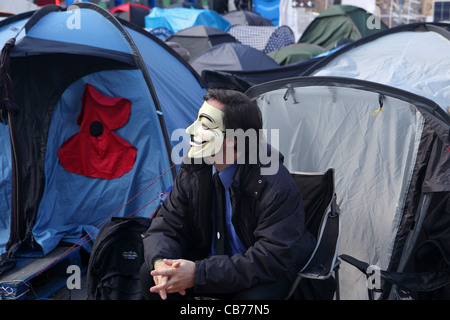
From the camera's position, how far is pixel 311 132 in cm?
288

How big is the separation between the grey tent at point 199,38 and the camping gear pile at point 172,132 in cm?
409

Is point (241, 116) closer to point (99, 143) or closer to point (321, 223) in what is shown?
point (321, 223)

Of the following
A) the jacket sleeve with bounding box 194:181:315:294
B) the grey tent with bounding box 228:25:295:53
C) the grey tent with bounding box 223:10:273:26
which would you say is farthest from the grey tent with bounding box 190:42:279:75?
the grey tent with bounding box 223:10:273:26

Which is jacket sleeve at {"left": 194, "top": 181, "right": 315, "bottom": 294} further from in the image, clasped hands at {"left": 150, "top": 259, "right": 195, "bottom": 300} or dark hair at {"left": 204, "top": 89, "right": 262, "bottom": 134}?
dark hair at {"left": 204, "top": 89, "right": 262, "bottom": 134}

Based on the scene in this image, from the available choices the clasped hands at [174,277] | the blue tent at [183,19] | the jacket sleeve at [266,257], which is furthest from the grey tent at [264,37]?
the clasped hands at [174,277]

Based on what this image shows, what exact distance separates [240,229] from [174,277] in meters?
0.36

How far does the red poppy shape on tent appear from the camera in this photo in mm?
3486

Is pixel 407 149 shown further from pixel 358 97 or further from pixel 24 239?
pixel 24 239

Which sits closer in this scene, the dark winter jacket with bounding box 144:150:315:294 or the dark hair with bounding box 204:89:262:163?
the dark winter jacket with bounding box 144:150:315:294

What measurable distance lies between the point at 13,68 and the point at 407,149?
275 cm

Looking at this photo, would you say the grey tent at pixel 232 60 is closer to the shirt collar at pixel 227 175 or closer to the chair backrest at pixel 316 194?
the chair backrest at pixel 316 194

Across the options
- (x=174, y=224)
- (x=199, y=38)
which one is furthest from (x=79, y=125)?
(x=199, y=38)

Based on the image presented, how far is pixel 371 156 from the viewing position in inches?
106
